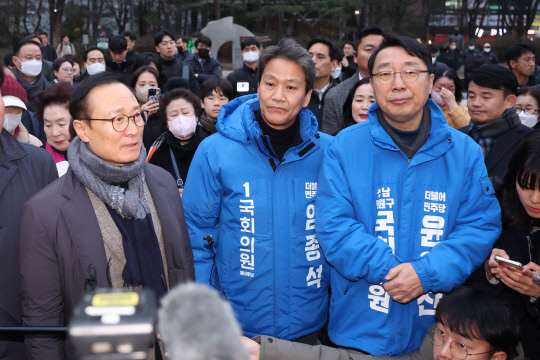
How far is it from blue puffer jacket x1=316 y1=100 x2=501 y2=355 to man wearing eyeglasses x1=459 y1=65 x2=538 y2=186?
1.40 m

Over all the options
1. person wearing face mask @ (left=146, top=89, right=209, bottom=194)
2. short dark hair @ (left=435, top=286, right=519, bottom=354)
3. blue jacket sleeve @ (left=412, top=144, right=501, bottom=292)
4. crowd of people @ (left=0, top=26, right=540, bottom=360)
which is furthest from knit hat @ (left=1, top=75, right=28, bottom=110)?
short dark hair @ (left=435, top=286, right=519, bottom=354)

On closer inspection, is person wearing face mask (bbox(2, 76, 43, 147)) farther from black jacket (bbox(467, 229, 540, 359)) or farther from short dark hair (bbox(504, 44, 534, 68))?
short dark hair (bbox(504, 44, 534, 68))

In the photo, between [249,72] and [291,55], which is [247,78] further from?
[291,55]

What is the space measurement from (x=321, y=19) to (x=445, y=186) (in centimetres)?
3241

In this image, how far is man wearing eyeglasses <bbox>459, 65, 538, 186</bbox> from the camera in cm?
384

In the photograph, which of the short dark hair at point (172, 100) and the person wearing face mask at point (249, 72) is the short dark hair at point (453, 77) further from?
the person wearing face mask at point (249, 72)

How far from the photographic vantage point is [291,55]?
281 cm

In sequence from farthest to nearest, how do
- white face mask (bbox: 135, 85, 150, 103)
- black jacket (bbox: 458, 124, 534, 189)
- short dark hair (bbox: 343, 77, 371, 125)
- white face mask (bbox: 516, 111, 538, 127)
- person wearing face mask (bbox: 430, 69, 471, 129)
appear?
1. white face mask (bbox: 135, 85, 150, 103)
2. person wearing face mask (bbox: 430, 69, 471, 129)
3. white face mask (bbox: 516, 111, 538, 127)
4. short dark hair (bbox: 343, 77, 371, 125)
5. black jacket (bbox: 458, 124, 534, 189)

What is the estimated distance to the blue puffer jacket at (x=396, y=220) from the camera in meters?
2.42

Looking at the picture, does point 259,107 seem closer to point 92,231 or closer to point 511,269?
point 92,231

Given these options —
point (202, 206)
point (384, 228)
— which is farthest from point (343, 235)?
point (202, 206)

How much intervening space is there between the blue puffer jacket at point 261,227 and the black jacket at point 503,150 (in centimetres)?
161

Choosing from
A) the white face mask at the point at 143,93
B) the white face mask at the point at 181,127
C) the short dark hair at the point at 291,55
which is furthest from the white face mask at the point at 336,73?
the short dark hair at the point at 291,55

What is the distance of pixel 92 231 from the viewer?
2.13 m
